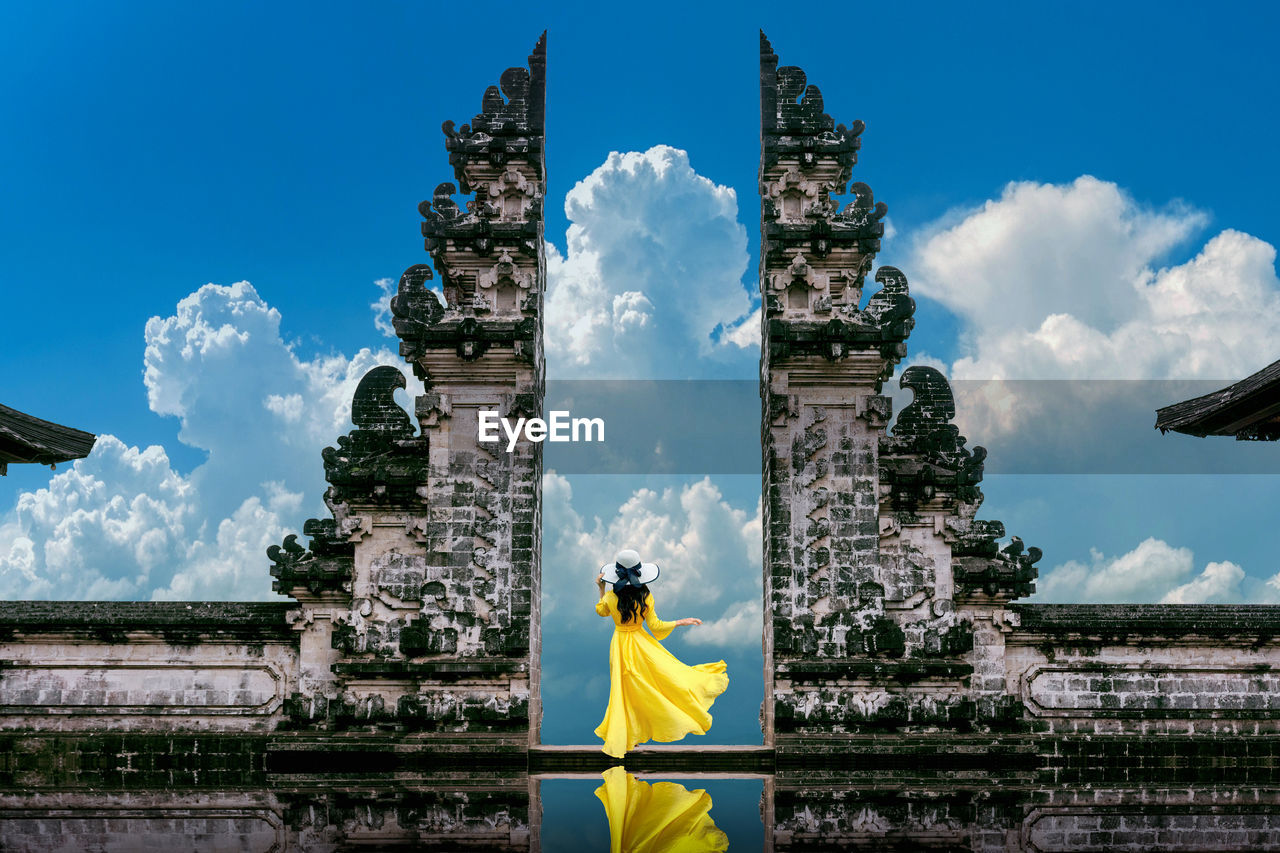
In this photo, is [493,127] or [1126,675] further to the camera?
[493,127]

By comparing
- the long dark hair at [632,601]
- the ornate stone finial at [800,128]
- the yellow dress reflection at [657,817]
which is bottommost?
the yellow dress reflection at [657,817]

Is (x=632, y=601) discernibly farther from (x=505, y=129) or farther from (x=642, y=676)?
(x=505, y=129)

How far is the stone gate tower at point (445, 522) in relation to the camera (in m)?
12.6

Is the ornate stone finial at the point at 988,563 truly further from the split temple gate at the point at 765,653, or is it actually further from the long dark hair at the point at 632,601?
the long dark hair at the point at 632,601

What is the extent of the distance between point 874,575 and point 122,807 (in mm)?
8892

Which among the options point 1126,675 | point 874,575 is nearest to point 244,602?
point 874,575

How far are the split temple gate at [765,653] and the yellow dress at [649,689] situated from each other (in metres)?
0.48

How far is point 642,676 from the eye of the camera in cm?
1225

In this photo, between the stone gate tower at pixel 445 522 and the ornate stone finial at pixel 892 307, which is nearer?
the stone gate tower at pixel 445 522

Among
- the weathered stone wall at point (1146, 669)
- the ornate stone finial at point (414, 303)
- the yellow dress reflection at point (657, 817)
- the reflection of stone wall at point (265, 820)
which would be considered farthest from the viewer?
the ornate stone finial at point (414, 303)

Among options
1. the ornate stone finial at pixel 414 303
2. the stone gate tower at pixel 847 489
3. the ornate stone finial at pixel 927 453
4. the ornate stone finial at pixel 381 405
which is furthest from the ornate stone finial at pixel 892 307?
the ornate stone finial at pixel 381 405

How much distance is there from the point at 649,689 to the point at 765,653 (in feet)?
5.49

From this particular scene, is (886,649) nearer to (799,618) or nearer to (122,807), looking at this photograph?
(799,618)

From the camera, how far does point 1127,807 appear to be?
41.0 ft
